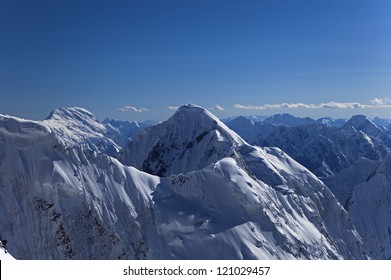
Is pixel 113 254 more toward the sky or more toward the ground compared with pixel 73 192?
more toward the ground

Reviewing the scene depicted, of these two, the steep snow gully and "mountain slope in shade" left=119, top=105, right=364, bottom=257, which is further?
"mountain slope in shade" left=119, top=105, right=364, bottom=257

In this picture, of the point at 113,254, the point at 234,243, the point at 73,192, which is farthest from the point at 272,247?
the point at 73,192

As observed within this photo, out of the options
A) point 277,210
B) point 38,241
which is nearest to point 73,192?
point 38,241

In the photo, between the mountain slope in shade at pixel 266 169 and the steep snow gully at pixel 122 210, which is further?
the mountain slope in shade at pixel 266 169

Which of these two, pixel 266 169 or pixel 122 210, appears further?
pixel 266 169

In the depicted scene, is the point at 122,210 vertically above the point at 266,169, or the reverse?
the point at 266,169

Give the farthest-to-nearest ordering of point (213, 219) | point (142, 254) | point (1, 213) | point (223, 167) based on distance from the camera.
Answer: point (223, 167) → point (213, 219) → point (142, 254) → point (1, 213)

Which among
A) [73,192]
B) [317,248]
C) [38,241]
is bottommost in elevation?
[317,248]

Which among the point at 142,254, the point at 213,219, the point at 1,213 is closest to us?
the point at 1,213

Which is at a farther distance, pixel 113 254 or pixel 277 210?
pixel 277 210

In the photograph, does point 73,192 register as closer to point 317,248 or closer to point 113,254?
point 113,254
